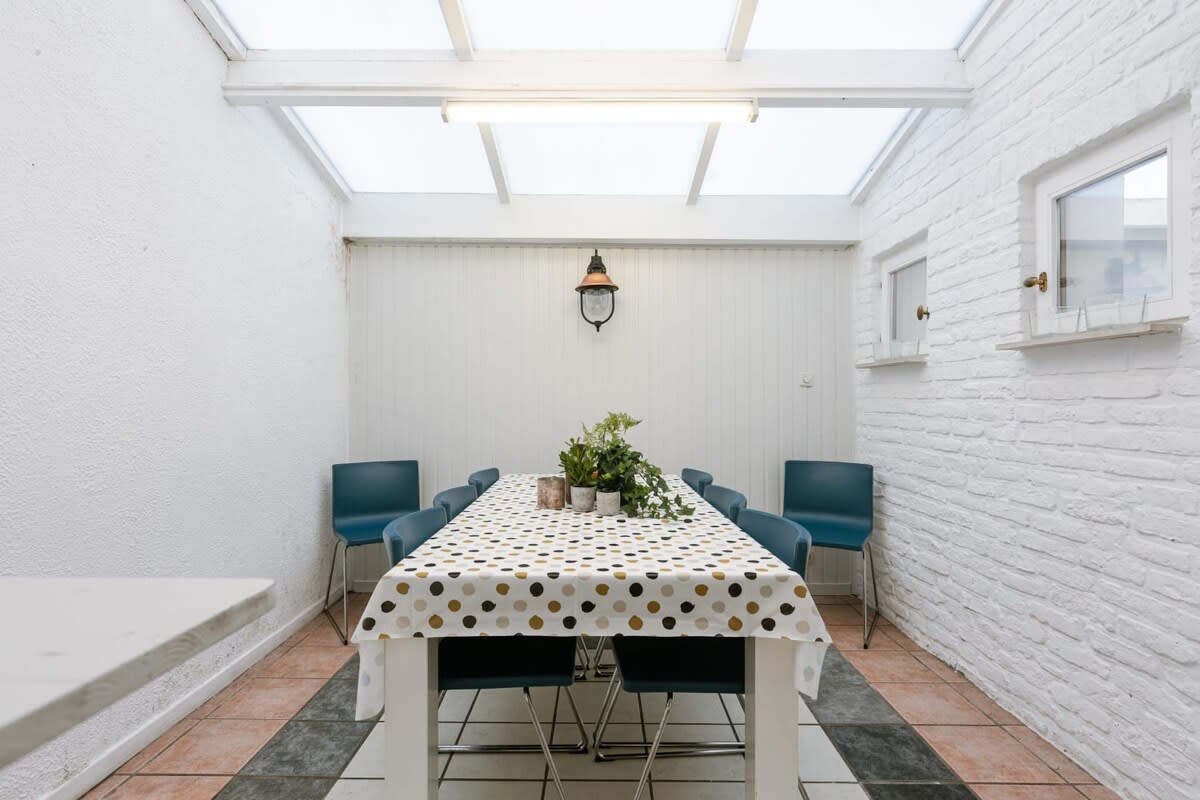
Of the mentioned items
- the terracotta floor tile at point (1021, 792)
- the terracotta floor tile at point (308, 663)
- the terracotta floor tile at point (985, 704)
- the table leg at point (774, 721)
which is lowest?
the terracotta floor tile at point (308, 663)

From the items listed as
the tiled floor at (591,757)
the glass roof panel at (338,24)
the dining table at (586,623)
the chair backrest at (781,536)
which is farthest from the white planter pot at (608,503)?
the glass roof panel at (338,24)

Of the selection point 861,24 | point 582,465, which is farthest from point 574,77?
point 582,465

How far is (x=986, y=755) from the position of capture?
2035 mm

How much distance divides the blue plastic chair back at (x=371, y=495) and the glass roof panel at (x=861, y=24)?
3.04m

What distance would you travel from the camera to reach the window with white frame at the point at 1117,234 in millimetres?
1730

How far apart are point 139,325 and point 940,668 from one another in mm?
3640

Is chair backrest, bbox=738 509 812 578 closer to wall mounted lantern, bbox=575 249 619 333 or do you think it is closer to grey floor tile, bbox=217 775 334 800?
grey floor tile, bbox=217 775 334 800

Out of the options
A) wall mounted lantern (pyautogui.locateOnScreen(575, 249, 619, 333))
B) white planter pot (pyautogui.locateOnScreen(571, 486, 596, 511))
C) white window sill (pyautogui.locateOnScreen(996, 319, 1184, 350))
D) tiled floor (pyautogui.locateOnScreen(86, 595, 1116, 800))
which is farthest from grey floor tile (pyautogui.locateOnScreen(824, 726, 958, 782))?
wall mounted lantern (pyautogui.locateOnScreen(575, 249, 619, 333))

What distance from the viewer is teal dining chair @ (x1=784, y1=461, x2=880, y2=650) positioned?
320 centimetres

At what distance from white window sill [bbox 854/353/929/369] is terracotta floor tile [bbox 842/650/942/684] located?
150 cm

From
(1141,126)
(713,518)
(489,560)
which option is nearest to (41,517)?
(489,560)

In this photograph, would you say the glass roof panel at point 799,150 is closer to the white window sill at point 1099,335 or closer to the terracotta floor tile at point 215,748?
the white window sill at point 1099,335

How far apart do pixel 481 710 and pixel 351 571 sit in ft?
6.26

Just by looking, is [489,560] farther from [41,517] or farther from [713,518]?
[41,517]
